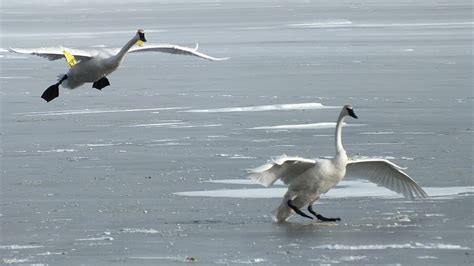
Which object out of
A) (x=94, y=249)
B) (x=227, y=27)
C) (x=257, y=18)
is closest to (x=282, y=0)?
(x=257, y=18)

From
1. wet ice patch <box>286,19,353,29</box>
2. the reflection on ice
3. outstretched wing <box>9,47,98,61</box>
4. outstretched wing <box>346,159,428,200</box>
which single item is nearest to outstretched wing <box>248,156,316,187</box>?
outstretched wing <box>346,159,428,200</box>

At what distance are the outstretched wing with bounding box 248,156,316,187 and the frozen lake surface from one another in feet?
0.95

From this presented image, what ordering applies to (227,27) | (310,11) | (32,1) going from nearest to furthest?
(227,27), (310,11), (32,1)

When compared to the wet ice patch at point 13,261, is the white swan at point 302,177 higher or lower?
higher

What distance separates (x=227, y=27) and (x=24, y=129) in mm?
22227

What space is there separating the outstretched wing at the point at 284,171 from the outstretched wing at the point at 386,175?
453mm

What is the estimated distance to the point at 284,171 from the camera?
9867mm

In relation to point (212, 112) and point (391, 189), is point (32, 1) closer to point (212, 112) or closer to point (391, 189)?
point (212, 112)

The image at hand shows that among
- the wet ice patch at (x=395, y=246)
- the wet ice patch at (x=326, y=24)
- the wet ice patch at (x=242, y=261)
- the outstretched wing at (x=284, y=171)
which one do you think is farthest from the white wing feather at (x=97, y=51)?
the wet ice patch at (x=326, y=24)

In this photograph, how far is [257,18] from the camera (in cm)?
4469

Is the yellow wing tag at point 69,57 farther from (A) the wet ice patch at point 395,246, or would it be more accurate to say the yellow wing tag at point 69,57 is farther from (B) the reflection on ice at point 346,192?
(A) the wet ice patch at point 395,246

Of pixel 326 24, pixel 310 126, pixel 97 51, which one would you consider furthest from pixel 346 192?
pixel 326 24

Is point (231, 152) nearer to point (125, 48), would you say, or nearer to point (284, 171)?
point (125, 48)

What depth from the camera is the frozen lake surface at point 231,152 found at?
8.63 metres
